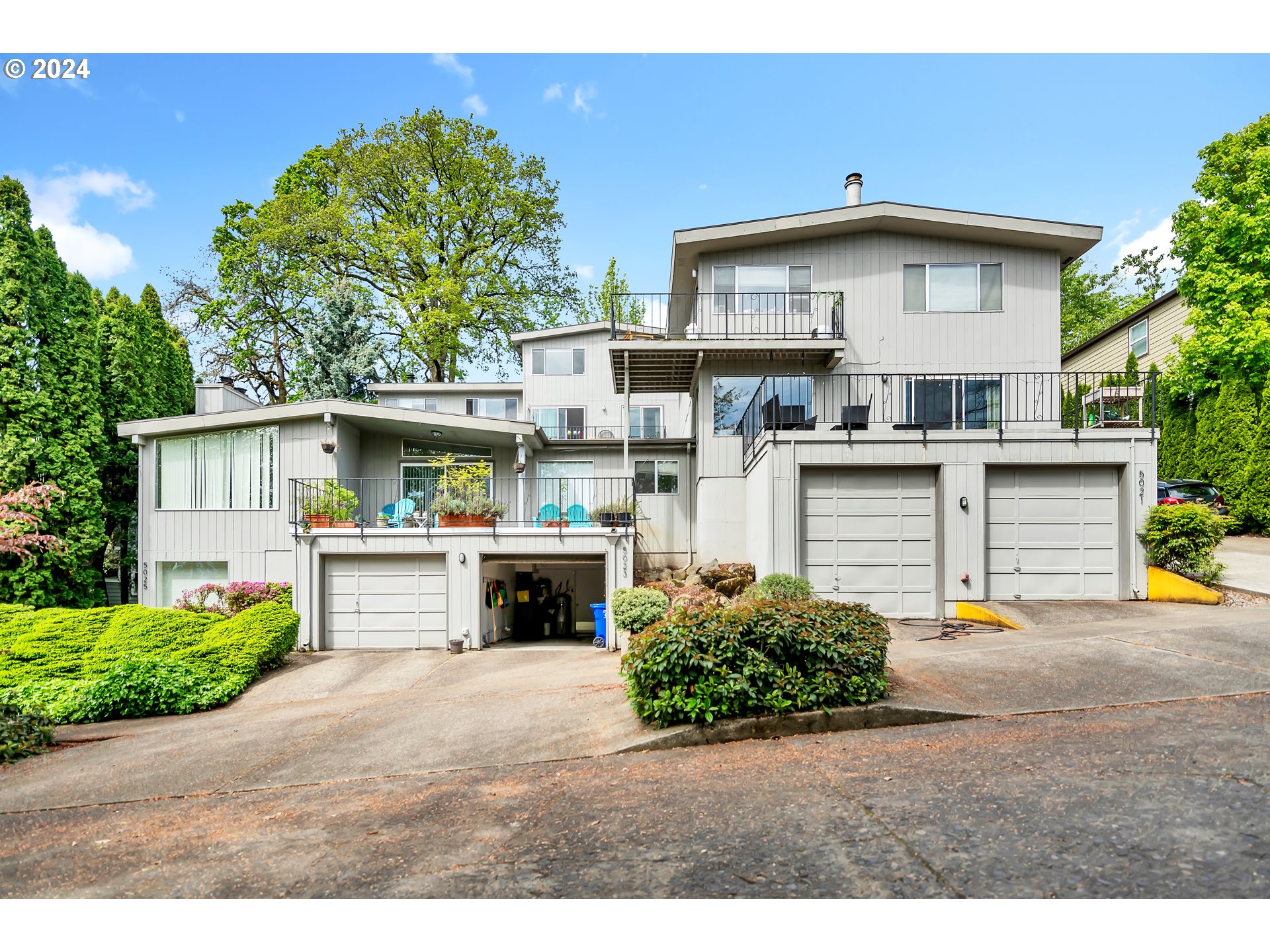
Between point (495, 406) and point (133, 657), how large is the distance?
1526 centimetres

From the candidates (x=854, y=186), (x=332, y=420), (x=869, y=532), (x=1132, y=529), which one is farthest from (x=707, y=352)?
(x=332, y=420)

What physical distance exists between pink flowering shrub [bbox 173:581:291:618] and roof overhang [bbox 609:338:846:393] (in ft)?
27.7

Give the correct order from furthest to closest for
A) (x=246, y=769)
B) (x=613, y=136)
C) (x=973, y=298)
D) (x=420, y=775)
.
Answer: (x=613, y=136)
(x=973, y=298)
(x=246, y=769)
(x=420, y=775)

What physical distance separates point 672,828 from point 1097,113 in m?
13.0

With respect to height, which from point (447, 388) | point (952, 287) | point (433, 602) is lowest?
point (433, 602)

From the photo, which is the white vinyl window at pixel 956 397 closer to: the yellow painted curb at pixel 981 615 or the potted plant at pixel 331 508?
the yellow painted curb at pixel 981 615

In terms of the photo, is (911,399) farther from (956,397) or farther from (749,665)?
(749,665)

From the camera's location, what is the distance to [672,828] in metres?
3.80

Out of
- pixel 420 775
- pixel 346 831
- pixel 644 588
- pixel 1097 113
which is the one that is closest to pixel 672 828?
pixel 346 831

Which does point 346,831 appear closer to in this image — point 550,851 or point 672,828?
point 550,851

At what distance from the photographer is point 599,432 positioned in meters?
22.9

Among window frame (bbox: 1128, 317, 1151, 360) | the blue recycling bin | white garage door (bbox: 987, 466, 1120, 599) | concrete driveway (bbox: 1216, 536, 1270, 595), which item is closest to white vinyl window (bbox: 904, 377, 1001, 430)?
white garage door (bbox: 987, 466, 1120, 599)

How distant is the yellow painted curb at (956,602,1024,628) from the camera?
1009 centimetres

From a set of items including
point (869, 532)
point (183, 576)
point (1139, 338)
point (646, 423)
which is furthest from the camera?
point (1139, 338)
